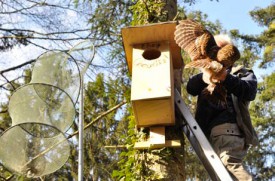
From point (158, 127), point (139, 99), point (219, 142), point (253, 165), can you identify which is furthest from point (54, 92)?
point (253, 165)

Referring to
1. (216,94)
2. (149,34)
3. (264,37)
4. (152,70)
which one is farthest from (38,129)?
(264,37)

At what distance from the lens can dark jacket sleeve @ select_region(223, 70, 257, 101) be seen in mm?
2633

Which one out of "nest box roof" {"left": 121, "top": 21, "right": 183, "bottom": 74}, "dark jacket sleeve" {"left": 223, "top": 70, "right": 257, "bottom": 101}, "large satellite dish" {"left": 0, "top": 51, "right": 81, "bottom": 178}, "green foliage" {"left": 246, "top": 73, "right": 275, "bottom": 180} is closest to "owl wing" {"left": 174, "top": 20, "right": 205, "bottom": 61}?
"nest box roof" {"left": 121, "top": 21, "right": 183, "bottom": 74}

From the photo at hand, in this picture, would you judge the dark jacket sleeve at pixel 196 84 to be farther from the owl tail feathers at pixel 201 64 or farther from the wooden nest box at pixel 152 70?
the owl tail feathers at pixel 201 64

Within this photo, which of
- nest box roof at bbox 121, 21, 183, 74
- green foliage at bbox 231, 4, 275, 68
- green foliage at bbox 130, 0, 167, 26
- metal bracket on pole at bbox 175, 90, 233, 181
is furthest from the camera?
green foliage at bbox 231, 4, 275, 68

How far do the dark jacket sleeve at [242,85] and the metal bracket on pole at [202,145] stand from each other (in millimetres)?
311

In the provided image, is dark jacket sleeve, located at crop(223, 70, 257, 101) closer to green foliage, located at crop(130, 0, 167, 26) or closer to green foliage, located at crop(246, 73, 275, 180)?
green foliage, located at crop(130, 0, 167, 26)

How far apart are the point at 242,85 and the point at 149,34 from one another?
715mm

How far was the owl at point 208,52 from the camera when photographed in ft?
8.60

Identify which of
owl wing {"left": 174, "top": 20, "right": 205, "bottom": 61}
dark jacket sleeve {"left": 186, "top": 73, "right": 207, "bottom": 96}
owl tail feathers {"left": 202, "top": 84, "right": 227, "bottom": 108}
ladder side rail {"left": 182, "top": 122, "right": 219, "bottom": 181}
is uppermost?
owl wing {"left": 174, "top": 20, "right": 205, "bottom": 61}

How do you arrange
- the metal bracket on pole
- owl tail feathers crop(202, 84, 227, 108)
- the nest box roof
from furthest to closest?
the nest box roof < owl tail feathers crop(202, 84, 227, 108) < the metal bracket on pole

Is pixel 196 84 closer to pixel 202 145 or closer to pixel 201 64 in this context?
pixel 201 64

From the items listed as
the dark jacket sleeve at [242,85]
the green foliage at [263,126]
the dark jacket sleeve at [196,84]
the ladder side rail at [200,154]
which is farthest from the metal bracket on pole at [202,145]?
the green foliage at [263,126]

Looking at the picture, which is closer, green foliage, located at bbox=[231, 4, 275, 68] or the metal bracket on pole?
the metal bracket on pole
